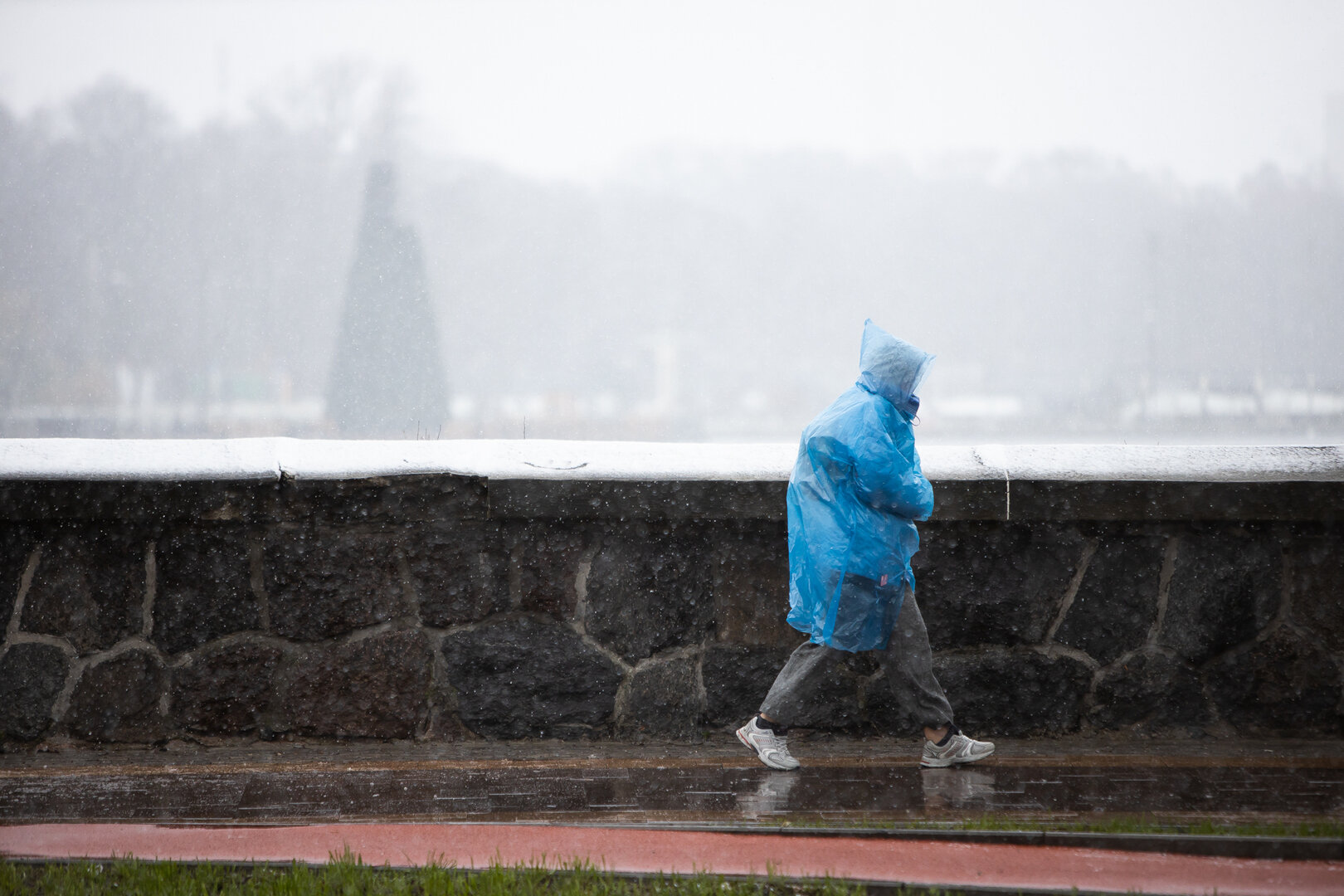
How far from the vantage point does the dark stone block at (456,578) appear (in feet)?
13.5

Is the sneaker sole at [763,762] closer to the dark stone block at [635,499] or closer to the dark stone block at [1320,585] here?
the dark stone block at [635,499]

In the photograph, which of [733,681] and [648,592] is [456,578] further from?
[733,681]

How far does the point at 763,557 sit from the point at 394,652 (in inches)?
60.6

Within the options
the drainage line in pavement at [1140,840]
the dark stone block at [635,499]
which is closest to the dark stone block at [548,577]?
the dark stone block at [635,499]

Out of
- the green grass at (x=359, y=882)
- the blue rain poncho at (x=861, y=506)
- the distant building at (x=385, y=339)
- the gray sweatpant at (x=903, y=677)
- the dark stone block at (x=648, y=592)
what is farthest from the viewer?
the distant building at (x=385, y=339)

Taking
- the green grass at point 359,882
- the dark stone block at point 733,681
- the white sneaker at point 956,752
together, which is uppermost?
the dark stone block at point 733,681

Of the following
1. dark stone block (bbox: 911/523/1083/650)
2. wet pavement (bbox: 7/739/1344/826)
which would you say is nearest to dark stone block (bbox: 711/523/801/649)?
wet pavement (bbox: 7/739/1344/826)

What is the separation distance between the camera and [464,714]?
13.5 feet

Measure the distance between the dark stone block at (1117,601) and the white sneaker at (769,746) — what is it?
128 cm

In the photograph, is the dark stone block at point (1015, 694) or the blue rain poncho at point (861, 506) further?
the dark stone block at point (1015, 694)

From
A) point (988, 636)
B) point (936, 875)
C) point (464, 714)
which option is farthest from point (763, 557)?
point (936, 875)

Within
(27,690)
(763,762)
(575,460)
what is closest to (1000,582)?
(763,762)

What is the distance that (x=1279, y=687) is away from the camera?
4145 mm

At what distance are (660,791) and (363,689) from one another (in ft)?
4.48
